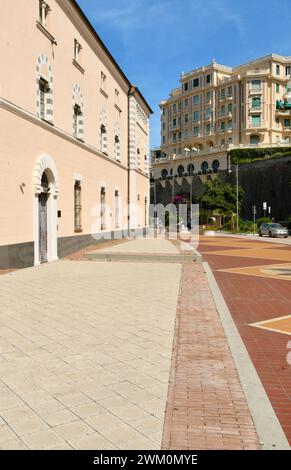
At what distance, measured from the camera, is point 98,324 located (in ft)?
21.9

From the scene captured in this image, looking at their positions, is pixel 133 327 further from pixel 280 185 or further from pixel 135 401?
pixel 280 185

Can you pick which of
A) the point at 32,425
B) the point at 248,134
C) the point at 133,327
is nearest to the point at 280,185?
the point at 248,134

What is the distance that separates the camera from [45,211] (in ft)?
53.1

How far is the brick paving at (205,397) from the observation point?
3.20 m

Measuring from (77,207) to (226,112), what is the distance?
5991cm

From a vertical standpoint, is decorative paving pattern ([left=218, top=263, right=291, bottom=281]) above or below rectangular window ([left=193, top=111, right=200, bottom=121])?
below

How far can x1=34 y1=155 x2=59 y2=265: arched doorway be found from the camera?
49.2ft

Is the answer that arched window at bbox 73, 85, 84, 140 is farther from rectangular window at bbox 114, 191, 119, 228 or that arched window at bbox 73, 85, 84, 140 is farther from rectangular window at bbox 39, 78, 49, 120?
rectangular window at bbox 114, 191, 119, 228

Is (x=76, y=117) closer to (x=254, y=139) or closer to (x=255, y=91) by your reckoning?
(x=254, y=139)

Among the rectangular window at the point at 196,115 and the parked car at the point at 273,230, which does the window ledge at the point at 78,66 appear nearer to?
the parked car at the point at 273,230

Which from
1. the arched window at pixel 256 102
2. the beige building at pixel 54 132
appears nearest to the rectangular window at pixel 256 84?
the arched window at pixel 256 102

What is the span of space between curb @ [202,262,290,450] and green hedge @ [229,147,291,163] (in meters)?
60.5

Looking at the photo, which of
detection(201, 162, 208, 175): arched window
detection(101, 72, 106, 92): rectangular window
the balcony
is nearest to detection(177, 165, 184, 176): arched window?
detection(201, 162, 208, 175): arched window

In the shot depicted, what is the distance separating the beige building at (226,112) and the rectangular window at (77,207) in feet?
168
